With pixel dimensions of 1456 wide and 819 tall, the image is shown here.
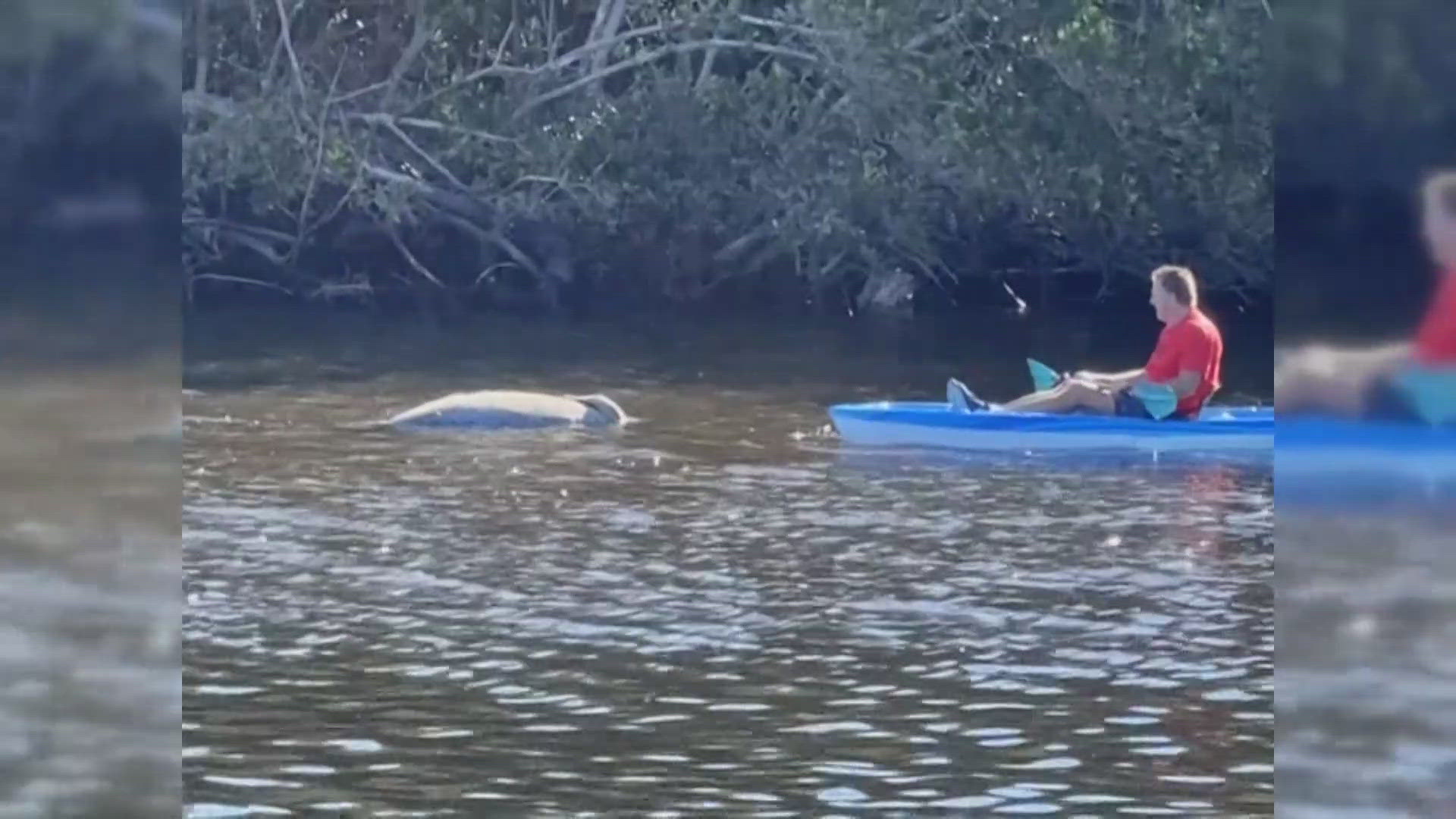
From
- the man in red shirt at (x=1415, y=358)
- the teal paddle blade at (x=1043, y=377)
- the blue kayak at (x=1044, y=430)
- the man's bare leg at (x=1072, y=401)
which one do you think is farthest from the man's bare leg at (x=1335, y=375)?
the teal paddle blade at (x=1043, y=377)

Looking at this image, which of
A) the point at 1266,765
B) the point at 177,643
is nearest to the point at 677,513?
the point at 1266,765

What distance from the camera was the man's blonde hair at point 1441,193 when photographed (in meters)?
1.91

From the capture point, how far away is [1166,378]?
13648mm

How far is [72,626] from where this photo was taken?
2.03 meters

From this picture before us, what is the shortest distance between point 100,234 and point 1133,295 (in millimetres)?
21907

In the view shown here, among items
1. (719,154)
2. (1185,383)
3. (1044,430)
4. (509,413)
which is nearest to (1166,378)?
(1185,383)

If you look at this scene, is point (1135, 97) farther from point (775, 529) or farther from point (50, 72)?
point (50, 72)

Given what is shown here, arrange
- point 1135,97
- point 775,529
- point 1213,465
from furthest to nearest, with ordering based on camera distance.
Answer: point 1135,97
point 1213,465
point 775,529

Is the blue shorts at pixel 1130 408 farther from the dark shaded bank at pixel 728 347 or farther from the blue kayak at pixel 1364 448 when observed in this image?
the blue kayak at pixel 1364 448

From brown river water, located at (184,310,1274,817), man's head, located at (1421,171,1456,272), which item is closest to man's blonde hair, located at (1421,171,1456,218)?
man's head, located at (1421,171,1456,272)

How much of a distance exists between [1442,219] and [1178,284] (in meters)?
11.4

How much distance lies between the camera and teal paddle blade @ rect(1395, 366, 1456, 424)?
1892 mm

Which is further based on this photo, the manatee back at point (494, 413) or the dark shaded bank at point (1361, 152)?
the manatee back at point (494, 413)

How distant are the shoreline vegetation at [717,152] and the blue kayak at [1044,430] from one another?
25.4ft
